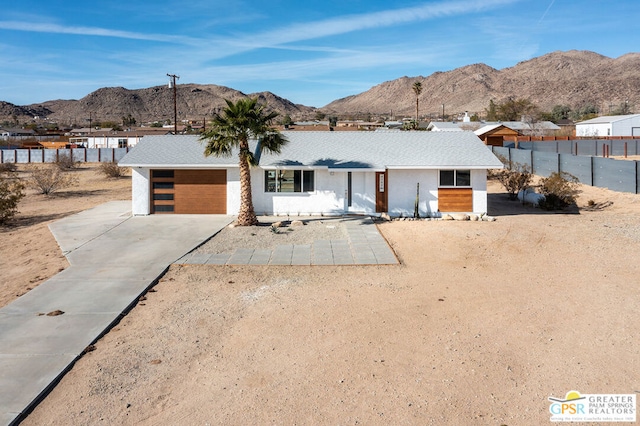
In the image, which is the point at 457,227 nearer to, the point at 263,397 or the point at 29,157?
the point at 263,397

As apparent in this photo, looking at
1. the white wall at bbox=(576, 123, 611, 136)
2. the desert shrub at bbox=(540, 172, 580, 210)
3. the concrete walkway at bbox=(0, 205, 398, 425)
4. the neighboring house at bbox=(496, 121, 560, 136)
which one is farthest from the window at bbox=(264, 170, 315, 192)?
the white wall at bbox=(576, 123, 611, 136)

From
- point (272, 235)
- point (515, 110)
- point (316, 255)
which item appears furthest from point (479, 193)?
point (515, 110)

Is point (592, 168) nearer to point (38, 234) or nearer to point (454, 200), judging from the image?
point (454, 200)

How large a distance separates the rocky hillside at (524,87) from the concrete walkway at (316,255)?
113 metres

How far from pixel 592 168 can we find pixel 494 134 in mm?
20557

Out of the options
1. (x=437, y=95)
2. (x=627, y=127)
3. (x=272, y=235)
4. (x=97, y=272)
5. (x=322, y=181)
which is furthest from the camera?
(x=437, y=95)

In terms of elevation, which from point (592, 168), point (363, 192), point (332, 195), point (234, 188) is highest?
point (592, 168)

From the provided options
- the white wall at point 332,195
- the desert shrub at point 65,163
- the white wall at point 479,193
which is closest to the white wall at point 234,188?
the white wall at point 332,195

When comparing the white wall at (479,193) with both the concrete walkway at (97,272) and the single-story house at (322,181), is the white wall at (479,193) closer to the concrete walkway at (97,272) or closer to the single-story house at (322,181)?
the single-story house at (322,181)

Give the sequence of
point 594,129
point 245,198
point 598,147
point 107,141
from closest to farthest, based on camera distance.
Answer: point 245,198 → point 598,147 → point 594,129 → point 107,141

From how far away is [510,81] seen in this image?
162750 mm

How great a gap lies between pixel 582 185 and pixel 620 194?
3497 mm

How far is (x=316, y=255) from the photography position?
1562 cm

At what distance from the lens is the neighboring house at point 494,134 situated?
4838cm
